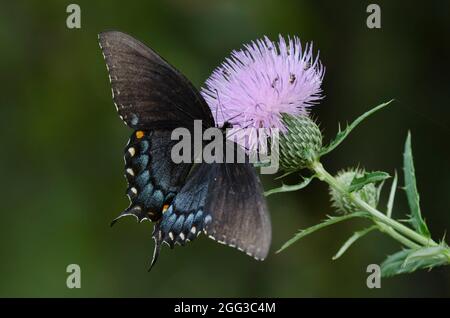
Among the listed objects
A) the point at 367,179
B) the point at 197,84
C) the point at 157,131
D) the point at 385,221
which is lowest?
the point at 385,221

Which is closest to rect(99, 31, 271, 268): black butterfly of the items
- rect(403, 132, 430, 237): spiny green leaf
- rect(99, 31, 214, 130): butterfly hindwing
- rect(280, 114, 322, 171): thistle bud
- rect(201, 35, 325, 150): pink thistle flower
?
rect(99, 31, 214, 130): butterfly hindwing

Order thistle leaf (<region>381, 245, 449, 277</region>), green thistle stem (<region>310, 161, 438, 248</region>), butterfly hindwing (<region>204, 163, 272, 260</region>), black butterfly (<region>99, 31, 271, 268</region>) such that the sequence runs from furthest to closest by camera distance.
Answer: black butterfly (<region>99, 31, 271, 268</region>) → green thistle stem (<region>310, 161, 438, 248</region>) → thistle leaf (<region>381, 245, 449, 277</region>) → butterfly hindwing (<region>204, 163, 272, 260</region>)

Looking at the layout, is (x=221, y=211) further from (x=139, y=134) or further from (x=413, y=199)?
(x=413, y=199)

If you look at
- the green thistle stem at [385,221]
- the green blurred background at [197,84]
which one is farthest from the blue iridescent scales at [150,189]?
the green blurred background at [197,84]

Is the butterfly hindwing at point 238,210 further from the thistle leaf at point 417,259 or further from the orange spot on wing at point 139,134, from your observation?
the thistle leaf at point 417,259

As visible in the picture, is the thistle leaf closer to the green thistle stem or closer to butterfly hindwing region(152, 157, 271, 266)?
the green thistle stem
